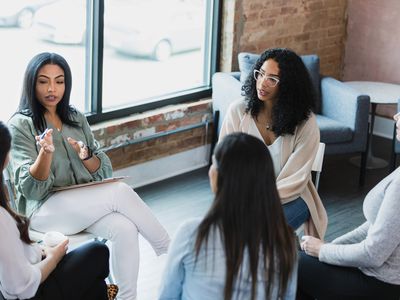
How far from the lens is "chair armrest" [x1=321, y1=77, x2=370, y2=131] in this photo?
17.1 feet

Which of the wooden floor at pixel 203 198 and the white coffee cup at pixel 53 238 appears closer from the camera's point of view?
the white coffee cup at pixel 53 238

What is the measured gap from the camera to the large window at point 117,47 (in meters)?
4.34

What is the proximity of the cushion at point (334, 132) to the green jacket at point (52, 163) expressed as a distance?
6.55 ft

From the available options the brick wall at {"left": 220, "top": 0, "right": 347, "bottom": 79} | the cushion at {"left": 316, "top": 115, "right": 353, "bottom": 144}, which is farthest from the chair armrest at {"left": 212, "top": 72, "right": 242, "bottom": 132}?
the cushion at {"left": 316, "top": 115, "right": 353, "bottom": 144}

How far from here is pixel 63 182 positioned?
3.48 m

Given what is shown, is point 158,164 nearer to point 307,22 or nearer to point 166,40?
point 166,40

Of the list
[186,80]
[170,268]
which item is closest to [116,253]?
[170,268]

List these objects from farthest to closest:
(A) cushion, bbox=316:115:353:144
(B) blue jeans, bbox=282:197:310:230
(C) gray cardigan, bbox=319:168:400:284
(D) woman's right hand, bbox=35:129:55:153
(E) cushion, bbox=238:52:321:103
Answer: (E) cushion, bbox=238:52:321:103 → (A) cushion, bbox=316:115:353:144 → (B) blue jeans, bbox=282:197:310:230 → (D) woman's right hand, bbox=35:129:55:153 → (C) gray cardigan, bbox=319:168:400:284

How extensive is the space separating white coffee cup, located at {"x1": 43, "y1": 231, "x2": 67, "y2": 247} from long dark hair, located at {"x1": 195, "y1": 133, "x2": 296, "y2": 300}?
97 centimetres

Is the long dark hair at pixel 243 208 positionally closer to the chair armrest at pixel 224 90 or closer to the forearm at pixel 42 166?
the forearm at pixel 42 166

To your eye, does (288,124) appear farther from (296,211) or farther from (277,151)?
(296,211)

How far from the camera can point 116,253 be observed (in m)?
3.39

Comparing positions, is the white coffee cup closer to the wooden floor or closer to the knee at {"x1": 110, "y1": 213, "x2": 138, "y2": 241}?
the knee at {"x1": 110, "y1": 213, "x2": 138, "y2": 241}

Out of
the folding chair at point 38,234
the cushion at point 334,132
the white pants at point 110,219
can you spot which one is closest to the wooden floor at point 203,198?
the cushion at point 334,132
